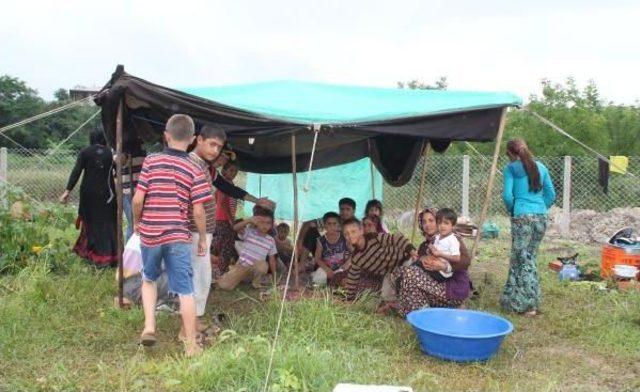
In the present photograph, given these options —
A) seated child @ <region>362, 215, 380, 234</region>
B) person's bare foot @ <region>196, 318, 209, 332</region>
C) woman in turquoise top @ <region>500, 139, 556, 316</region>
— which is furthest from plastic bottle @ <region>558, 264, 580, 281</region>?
person's bare foot @ <region>196, 318, 209, 332</region>

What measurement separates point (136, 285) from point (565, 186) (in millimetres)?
7317

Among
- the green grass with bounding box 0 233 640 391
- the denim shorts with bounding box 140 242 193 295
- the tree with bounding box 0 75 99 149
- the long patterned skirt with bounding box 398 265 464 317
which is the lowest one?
the green grass with bounding box 0 233 640 391

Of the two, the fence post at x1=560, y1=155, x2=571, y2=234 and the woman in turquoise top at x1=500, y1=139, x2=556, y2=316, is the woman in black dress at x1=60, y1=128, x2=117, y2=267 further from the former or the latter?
the fence post at x1=560, y1=155, x2=571, y2=234

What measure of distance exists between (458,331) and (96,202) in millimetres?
3647

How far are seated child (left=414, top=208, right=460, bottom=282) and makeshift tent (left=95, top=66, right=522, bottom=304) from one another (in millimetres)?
500

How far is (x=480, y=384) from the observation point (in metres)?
3.48

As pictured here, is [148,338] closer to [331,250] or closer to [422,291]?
[422,291]

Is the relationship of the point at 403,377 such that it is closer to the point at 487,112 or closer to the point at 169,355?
the point at 169,355

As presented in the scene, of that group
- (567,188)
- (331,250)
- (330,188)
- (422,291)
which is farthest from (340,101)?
(567,188)

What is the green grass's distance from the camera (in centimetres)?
330

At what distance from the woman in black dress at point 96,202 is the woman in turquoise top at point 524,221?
12.1 feet

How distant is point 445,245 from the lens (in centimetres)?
451

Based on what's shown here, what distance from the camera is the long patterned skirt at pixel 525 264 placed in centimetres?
504

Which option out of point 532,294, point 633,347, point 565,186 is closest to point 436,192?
point 565,186
